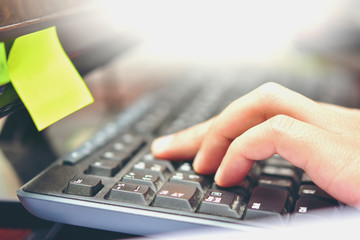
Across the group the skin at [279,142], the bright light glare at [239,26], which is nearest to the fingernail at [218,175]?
the skin at [279,142]

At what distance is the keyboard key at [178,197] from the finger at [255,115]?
0.05 m

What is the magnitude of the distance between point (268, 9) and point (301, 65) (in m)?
0.32

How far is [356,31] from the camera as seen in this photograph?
0.89 meters

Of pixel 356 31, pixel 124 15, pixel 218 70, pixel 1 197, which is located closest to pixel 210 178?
pixel 1 197

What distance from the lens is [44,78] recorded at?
0.36 meters

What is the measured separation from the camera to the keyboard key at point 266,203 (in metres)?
0.30

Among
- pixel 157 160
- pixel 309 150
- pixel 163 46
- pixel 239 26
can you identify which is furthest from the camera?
pixel 163 46

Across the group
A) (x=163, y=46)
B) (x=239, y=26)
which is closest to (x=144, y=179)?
(x=239, y=26)

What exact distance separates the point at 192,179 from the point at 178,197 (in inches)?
1.9

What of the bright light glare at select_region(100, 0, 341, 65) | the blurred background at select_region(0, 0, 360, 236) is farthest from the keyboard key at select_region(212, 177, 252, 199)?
the bright light glare at select_region(100, 0, 341, 65)

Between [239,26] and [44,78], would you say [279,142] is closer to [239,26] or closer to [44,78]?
[44,78]

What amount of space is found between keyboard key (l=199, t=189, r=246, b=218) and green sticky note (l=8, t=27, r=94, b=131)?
0.17 m

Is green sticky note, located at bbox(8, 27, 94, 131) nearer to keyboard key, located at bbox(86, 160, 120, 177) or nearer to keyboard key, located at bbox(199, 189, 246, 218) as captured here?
keyboard key, located at bbox(86, 160, 120, 177)

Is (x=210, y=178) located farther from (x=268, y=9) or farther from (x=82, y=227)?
(x=268, y=9)
